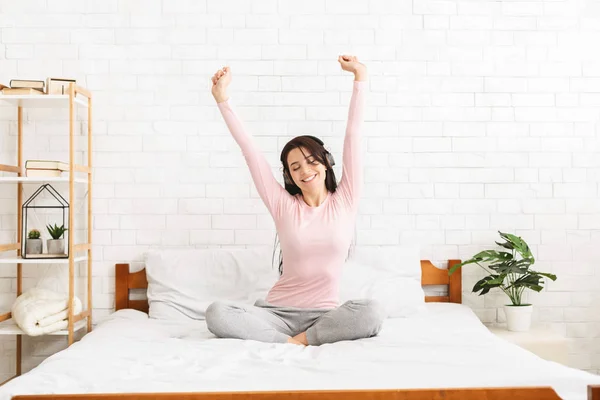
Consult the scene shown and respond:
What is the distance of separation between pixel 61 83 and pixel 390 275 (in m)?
1.74

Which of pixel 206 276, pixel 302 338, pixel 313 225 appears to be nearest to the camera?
pixel 302 338

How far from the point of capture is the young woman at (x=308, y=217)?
2461 mm

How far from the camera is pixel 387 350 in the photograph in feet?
6.74

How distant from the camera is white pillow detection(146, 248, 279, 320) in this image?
3014 millimetres

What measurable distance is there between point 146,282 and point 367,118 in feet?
4.38

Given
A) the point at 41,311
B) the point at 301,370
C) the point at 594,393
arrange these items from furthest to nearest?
the point at 41,311, the point at 301,370, the point at 594,393

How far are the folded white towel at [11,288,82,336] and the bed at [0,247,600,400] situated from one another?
0.45 meters

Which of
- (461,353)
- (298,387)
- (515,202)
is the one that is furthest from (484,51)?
(298,387)

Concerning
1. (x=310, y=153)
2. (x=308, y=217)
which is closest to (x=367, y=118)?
(x=310, y=153)

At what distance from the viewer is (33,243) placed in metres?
2.96

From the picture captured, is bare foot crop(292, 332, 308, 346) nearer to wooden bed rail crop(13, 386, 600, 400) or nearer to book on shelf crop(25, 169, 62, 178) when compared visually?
wooden bed rail crop(13, 386, 600, 400)

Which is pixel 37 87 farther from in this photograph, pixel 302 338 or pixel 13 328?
pixel 302 338

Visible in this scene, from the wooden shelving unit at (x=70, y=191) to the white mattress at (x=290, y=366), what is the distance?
571mm

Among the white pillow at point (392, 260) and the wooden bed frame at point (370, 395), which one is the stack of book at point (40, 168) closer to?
the white pillow at point (392, 260)
